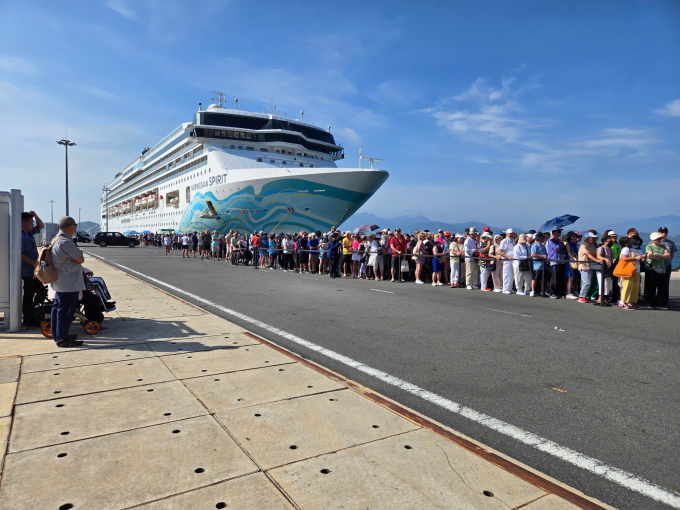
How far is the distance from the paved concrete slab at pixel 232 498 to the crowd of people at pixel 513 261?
891 cm

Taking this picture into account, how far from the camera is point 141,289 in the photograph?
10477 mm

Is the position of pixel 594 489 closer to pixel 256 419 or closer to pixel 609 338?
pixel 256 419

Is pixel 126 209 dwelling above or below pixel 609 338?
above

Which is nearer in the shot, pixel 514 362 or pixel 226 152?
pixel 514 362

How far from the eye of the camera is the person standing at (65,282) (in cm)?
503

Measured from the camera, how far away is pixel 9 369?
14.0ft

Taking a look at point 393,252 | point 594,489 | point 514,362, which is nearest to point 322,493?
point 594,489

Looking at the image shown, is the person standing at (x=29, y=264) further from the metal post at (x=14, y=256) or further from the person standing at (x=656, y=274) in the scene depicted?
the person standing at (x=656, y=274)

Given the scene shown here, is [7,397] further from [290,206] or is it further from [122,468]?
[290,206]

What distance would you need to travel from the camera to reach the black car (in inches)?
1864

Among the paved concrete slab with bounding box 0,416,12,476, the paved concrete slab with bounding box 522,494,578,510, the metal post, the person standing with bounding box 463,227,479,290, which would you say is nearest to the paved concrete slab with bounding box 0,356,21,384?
the paved concrete slab with bounding box 0,416,12,476

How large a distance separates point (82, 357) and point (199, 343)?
1.21m

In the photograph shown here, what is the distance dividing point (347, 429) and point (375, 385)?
1.11 metres

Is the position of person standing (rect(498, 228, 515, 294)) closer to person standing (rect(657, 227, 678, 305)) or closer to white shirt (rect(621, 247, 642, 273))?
white shirt (rect(621, 247, 642, 273))
